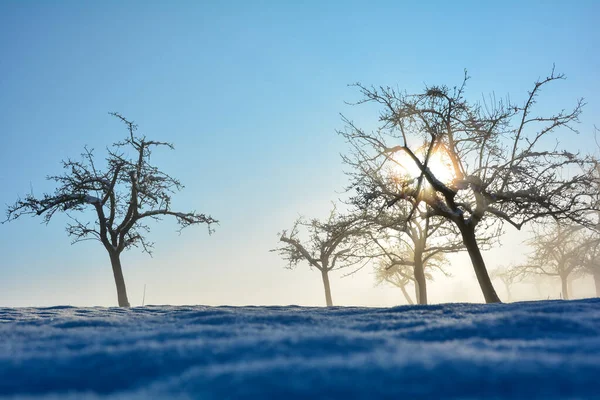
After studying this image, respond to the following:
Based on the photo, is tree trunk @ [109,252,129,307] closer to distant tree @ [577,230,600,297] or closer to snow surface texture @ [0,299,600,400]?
snow surface texture @ [0,299,600,400]

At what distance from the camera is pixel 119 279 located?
14609 mm

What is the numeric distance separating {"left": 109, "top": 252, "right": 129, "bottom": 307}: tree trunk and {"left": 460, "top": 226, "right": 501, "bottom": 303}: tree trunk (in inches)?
451

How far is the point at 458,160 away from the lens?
10.7 m

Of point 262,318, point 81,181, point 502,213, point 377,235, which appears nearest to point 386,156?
point 502,213

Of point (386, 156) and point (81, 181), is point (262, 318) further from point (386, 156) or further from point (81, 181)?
point (81, 181)

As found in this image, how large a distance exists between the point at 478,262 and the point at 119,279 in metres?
11.9

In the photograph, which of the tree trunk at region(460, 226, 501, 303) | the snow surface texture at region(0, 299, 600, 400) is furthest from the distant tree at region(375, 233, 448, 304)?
the snow surface texture at region(0, 299, 600, 400)

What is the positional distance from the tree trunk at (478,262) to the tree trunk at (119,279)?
37.6 feet

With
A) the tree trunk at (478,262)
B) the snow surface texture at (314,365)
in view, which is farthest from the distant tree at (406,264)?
the snow surface texture at (314,365)

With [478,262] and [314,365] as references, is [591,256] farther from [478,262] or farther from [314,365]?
[314,365]

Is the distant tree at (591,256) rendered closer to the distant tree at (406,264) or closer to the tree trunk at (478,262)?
the distant tree at (406,264)

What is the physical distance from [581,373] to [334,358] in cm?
56

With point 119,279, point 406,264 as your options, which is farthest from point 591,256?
point 119,279

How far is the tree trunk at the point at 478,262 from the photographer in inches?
406
